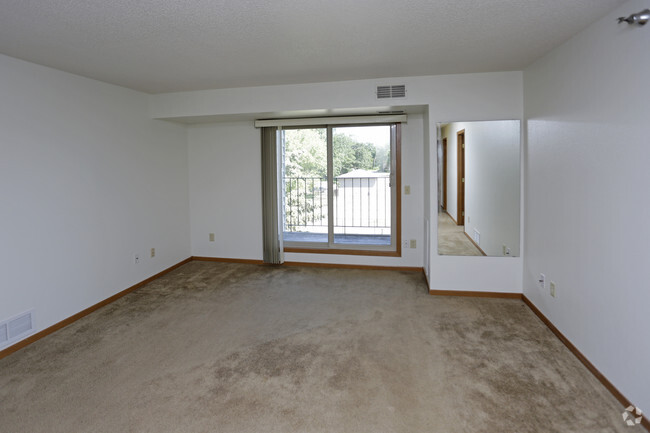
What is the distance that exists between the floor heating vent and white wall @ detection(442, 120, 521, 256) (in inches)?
155

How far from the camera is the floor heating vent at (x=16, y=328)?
280 centimetres

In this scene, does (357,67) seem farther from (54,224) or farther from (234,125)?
(54,224)

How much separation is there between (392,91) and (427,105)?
40 cm

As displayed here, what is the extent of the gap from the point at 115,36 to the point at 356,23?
1.66 m

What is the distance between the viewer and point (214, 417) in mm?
2053

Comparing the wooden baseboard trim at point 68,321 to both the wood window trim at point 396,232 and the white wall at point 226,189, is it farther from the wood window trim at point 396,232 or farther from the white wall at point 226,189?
the wood window trim at point 396,232

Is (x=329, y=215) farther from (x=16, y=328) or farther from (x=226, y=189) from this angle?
(x=16, y=328)

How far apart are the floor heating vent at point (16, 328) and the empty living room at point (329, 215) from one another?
0.05 ft

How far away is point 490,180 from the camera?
3.90 meters

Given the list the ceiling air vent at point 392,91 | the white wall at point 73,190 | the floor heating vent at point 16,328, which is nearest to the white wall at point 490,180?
the ceiling air vent at point 392,91

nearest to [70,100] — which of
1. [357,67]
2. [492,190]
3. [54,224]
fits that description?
[54,224]

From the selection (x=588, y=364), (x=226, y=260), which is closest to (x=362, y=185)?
(x=226, y=260)

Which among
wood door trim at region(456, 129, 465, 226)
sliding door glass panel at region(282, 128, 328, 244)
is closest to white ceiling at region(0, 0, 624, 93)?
wood door trim at region(456, 129, 465, 226)

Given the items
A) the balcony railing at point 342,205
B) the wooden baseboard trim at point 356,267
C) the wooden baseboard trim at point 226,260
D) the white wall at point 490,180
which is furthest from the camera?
the wooden baseboard trim at point 226,260
